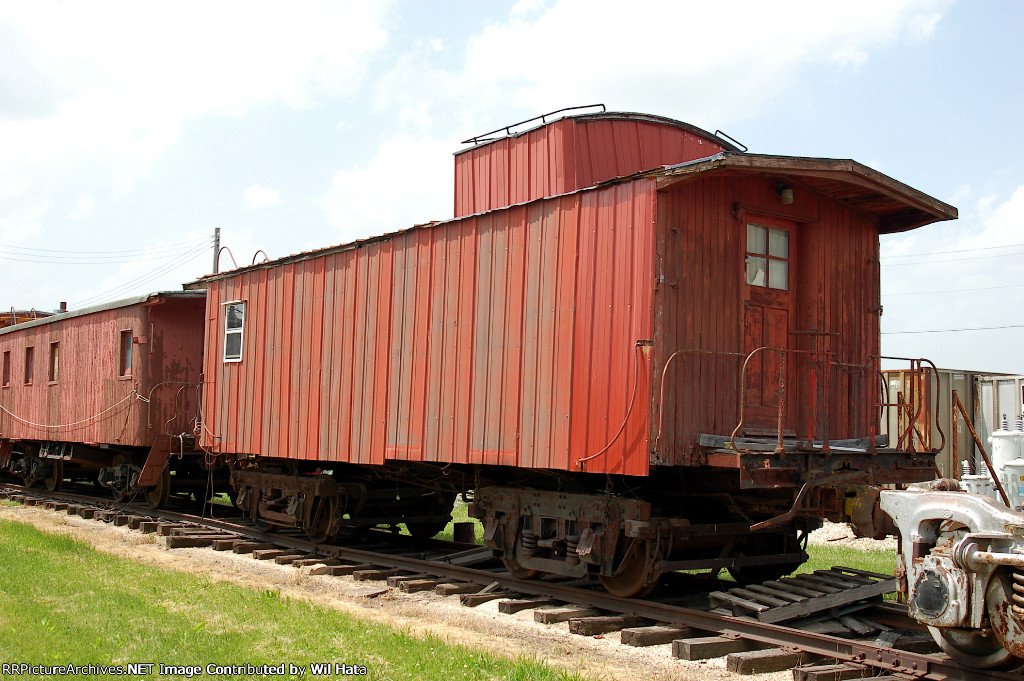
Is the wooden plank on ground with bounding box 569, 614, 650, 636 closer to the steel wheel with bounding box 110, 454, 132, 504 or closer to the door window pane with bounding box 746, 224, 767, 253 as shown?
the door window pane with bounding box 746, 224, 767, 253

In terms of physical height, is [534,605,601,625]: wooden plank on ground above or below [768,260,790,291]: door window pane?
below

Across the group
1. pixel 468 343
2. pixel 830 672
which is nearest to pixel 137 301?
pixel 468 343

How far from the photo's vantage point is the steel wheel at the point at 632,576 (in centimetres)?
785

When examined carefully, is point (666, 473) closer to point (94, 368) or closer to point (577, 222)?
point (577, 222)

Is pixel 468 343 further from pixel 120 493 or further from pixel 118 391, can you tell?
pixel 120 493

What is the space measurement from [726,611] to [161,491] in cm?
1111

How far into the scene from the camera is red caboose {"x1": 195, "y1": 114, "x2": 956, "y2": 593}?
7.44 m

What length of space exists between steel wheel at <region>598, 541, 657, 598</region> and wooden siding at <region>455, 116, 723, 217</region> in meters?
3.49

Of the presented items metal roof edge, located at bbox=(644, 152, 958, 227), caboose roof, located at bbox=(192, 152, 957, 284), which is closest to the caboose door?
caboose roof, located at bbox=(192, 152, 957, 284)

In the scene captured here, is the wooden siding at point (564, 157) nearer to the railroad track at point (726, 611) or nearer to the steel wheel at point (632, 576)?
the steel wheel at point (632, 576)

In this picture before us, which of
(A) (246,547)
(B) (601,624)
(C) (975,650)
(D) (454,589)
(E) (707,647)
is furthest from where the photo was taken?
(A) (246,547)

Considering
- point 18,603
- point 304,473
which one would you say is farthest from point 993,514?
point 304,473

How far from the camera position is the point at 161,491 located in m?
15.5

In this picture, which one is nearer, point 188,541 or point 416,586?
point 416,586
